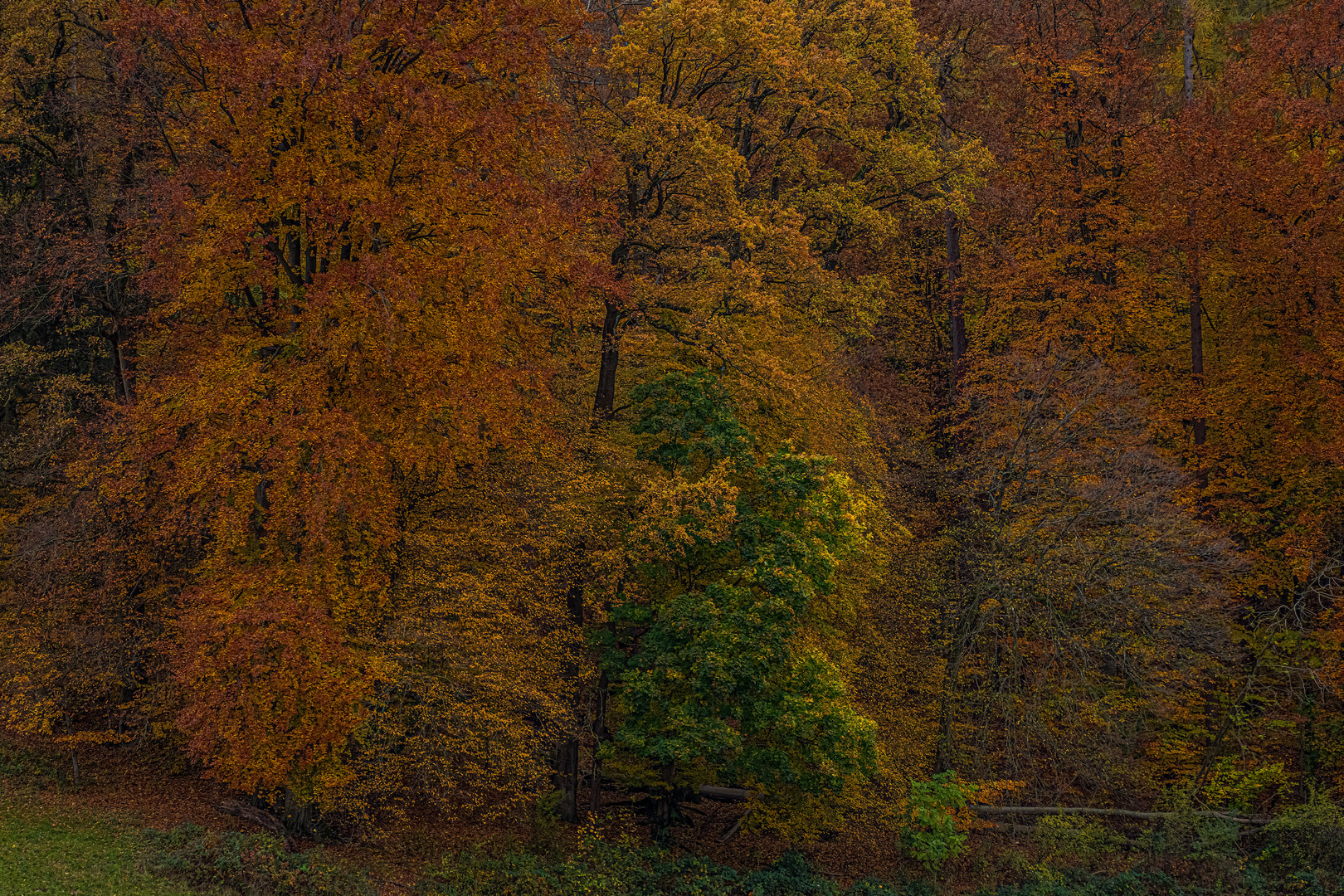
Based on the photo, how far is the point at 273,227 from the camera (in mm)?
16016

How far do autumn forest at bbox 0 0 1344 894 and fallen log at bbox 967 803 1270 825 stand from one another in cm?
15

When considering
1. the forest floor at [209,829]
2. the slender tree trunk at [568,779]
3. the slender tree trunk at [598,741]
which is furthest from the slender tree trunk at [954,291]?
the slender tree trunk at [568,779]

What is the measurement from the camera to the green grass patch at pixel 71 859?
13062 mm

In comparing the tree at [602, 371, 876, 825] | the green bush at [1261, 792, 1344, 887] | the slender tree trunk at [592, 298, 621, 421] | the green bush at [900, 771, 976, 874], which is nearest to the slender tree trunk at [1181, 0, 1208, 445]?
the green bush at [1261, 792, 1344, 887]

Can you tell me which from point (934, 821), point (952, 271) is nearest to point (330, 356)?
point (934, 821)

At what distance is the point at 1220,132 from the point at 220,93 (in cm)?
2089

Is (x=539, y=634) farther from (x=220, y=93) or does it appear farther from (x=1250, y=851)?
(x=1250, y=851)

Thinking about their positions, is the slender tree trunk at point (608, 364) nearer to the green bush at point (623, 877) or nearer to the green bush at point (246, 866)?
the green bush at point (623, 877)

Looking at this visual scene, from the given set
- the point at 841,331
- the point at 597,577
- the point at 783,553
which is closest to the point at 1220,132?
the point at 841,331

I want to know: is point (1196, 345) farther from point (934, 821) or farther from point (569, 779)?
point (569, 779)

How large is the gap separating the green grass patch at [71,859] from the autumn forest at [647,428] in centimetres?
154

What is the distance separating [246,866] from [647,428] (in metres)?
9.23

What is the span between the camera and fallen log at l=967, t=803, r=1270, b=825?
21078mm

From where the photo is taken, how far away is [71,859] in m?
14.0
